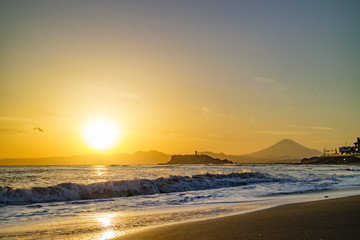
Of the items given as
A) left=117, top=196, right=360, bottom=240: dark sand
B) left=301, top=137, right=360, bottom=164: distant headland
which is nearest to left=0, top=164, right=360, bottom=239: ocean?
left=117, top=196, right=360, bottom=240: dark sand

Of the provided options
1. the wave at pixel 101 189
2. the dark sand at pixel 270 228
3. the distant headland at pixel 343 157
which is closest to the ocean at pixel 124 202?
the wave at pixel 101 189

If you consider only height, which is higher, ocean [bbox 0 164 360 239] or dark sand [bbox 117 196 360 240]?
dark sand [bbox 117 196 360 240]

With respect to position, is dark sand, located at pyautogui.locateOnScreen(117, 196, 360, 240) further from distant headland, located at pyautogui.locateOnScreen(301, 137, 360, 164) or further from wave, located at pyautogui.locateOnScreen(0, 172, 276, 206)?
distant headland, located at pyautogui.locateOnScreen(301, 137, 360, 164)

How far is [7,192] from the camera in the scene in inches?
577

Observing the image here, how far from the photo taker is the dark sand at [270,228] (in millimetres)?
5137

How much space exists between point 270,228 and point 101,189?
1403 cm

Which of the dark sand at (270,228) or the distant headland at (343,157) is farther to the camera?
the distant headland at (343,157)

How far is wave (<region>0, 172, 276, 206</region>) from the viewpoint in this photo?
14829 millimetres

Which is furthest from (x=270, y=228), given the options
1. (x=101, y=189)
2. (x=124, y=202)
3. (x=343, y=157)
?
(x=343, y=157)

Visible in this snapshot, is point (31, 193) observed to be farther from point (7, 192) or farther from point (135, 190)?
point (135, 190)

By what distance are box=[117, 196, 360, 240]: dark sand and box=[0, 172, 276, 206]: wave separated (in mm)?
11586

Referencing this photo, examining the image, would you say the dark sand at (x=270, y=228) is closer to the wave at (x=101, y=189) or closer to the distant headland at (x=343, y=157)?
the wave at (x=101, y=189)

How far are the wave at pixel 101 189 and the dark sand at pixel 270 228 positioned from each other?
11.6 metres

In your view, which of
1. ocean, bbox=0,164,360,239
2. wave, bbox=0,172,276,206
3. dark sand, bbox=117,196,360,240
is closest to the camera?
dark sand, bbox=117,196,360,240
